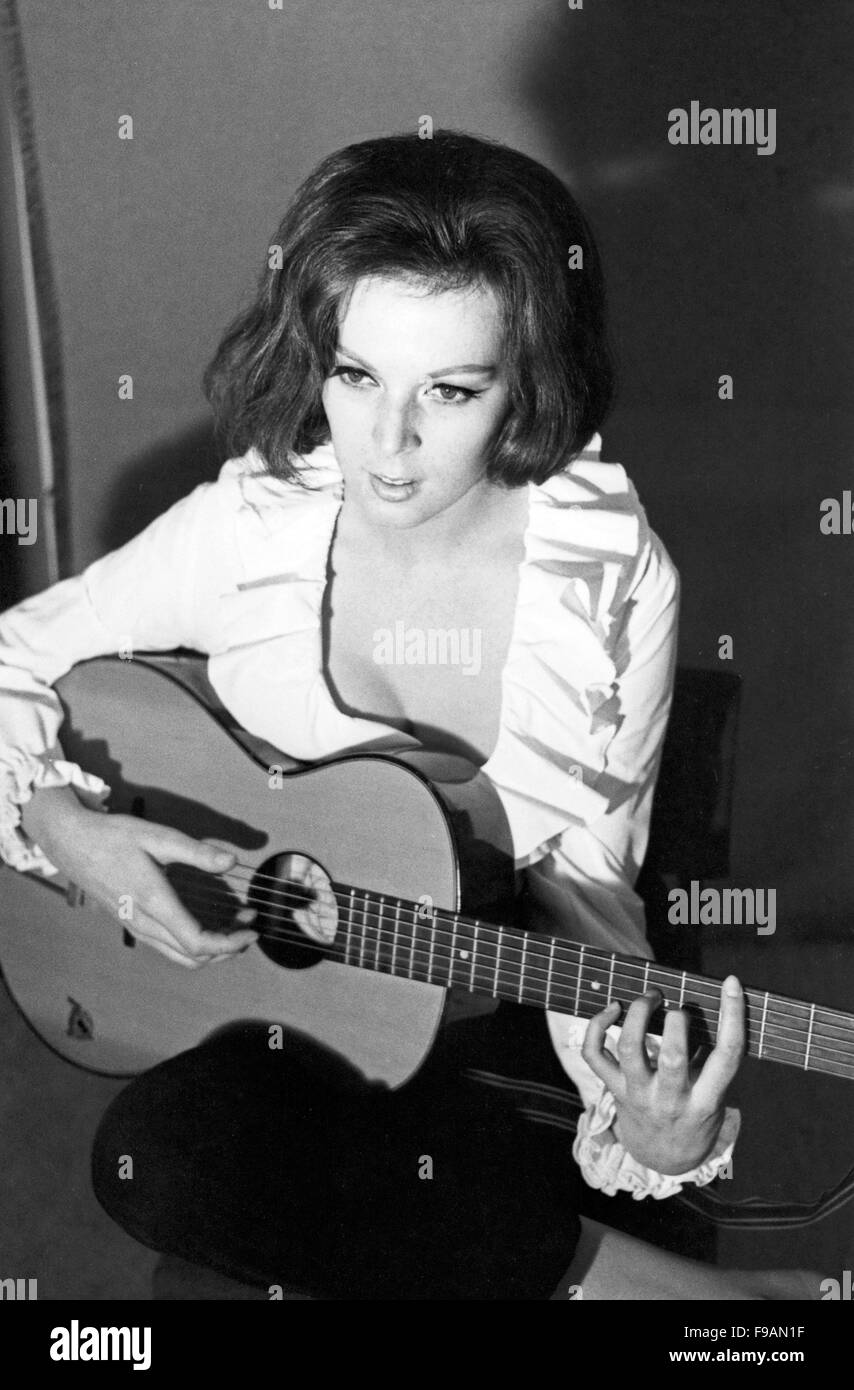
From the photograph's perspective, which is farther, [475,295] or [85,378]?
[85,378]

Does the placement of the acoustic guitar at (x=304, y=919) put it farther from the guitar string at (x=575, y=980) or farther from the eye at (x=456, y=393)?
the eye at (x=456, y=393)

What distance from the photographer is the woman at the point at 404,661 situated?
1.16 m

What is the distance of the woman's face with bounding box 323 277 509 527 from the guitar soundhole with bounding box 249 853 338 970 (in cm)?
36

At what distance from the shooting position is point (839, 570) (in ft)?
4.26

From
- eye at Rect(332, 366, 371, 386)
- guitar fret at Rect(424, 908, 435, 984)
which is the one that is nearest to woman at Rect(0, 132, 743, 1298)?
eye at Rect(332, 366, 371, 386)

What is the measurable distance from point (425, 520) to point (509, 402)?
0.14 m

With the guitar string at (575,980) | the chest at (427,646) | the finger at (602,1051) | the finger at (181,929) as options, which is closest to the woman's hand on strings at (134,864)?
the finger at (181,929)

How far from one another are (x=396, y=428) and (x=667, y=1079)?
2.11ft

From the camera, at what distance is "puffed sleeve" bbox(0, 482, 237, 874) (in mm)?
1280

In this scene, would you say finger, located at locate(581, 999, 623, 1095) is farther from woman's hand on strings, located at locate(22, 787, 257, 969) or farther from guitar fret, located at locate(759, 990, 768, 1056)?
woman's hand on strings, located at locate(22, 787, 257, 969)
